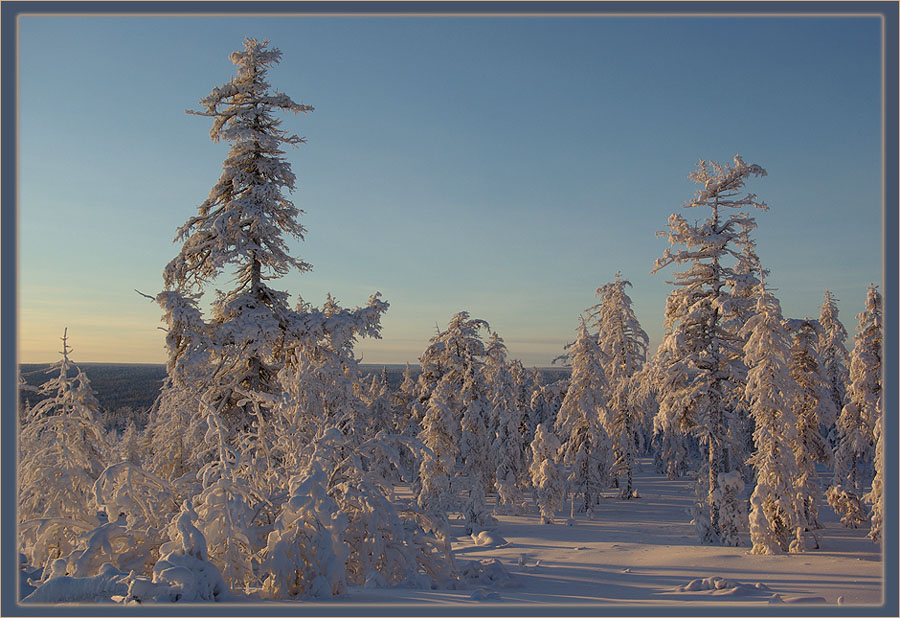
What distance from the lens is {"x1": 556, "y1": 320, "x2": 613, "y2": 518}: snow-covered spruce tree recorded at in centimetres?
3152

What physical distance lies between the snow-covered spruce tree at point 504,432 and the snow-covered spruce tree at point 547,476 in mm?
3550

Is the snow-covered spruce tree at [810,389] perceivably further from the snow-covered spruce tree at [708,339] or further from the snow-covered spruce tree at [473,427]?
the snow-covered spruce tree at [473,427]

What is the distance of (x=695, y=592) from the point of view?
970cm

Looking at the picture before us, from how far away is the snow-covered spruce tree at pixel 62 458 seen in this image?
11.0 m

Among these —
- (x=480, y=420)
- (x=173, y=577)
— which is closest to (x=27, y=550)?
(x=173, y=577)

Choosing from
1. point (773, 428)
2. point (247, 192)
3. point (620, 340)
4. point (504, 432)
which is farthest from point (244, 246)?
point (620, 340)

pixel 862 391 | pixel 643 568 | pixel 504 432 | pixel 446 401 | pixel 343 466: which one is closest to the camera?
pixel 343 466

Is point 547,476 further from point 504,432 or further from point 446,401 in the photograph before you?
point 446,401

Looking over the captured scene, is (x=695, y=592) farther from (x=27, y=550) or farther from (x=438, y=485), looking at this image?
(x=438, y=485)

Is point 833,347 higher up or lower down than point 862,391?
higher up

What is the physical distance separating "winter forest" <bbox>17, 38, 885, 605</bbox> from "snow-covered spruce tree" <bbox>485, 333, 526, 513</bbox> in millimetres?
3435

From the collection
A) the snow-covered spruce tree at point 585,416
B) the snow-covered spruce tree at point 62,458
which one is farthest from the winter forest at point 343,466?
the snow-covered spruce tree at point 585,416

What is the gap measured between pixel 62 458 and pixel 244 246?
18.5 feet

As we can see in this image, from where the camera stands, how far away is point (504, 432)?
3384 cm
